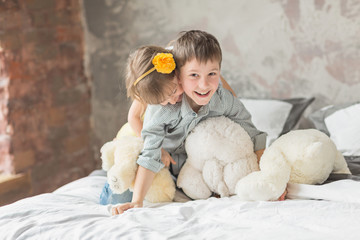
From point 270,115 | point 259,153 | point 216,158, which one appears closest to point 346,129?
point 270,115

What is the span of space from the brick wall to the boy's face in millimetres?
1366

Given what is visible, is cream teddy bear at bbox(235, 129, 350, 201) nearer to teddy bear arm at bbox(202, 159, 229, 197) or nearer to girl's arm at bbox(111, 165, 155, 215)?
teddy bear arm at bbox(202, 159, 229, 197)

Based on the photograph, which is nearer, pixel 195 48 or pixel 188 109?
pixel 195 48

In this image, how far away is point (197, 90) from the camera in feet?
4.40

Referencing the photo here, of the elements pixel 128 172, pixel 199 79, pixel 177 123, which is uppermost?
pixel 199 79

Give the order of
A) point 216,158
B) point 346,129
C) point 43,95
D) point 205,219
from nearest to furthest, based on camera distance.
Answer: point 205,219
point 216,158
point 346,129
point 43,95

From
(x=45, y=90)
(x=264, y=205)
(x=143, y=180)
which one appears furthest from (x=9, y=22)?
(x=264, y=205)

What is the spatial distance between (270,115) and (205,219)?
3.47 ft

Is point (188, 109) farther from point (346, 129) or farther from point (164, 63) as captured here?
point (346, 129)

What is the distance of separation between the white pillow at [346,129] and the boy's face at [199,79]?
0.80m

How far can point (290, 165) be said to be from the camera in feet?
4.43

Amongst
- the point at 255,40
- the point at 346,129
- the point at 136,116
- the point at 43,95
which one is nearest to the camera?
the point at 136,116

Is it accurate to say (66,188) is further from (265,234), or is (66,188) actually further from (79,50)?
(79,50)

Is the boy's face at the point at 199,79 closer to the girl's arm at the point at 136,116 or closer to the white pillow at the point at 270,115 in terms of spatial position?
the girl's arm at the point at 136,116
